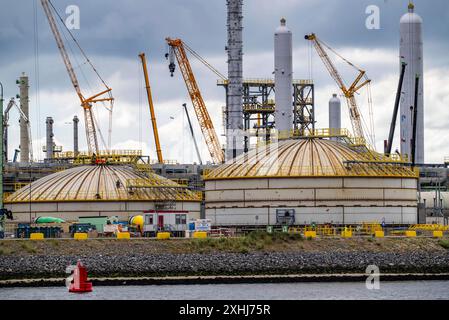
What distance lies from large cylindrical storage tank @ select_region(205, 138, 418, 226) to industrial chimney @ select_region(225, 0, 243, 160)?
20.5 metres

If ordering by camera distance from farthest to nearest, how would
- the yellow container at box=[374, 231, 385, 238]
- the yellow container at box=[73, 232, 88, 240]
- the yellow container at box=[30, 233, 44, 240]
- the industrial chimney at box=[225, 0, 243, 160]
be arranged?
the industrial chimney at box=[225, 0, 243, 160], the yellow container at box=[374, 231, 385, 238], the yellow container at box=[30, 233, 44, 240], the yellow container at box=[73, 232, 88, 240]

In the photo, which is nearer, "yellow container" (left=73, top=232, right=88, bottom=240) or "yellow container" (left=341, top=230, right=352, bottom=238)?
"yellow container" (left=73, top=232, right=88, bottom=240)

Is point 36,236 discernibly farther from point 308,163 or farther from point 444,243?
point 444,243

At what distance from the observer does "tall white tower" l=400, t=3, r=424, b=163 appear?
187 meters

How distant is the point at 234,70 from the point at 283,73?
20.1m

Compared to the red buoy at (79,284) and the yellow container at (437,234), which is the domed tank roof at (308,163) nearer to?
the yellow container at (437,234)

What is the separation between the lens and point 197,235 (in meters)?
127

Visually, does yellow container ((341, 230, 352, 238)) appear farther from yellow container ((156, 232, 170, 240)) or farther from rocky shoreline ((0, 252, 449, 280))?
yellow container ((156, 232, 170, 240))

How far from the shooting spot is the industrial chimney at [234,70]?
15912 cm

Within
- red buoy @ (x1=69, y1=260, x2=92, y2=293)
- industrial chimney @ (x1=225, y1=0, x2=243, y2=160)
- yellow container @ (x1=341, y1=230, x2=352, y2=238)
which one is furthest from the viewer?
industrial chimney @ (x1=225, y1=0, x2=243, y2=160)

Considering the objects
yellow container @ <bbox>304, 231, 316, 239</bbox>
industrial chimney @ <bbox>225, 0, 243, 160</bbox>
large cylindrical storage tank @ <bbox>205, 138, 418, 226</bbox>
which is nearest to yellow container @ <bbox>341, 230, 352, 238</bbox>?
yellow container @ <bbox>304, 231, 316, 239</bbox>

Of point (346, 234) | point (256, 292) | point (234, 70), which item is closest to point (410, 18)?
point (234, 70)
